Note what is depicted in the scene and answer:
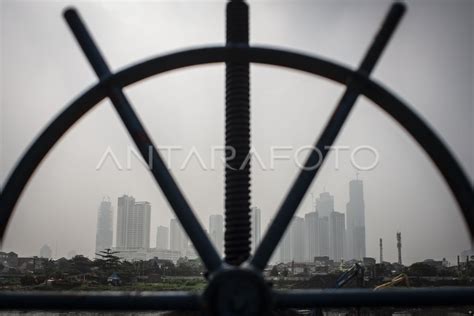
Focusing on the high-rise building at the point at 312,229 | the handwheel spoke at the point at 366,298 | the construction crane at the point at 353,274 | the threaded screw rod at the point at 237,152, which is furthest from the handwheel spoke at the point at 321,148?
the high-rise building at the point at 312,229

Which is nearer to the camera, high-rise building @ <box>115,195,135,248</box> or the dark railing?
the dark railing

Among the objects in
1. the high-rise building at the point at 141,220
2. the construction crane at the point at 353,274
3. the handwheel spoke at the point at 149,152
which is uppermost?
the high-rise building at the point at 141,220

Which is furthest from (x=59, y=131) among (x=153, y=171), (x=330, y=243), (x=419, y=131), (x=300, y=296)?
(x=330, y=243)

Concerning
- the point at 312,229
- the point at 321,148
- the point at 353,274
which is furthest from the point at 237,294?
the point at 312,229

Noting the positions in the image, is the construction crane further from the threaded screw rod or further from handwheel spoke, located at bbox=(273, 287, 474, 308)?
handwheel spoke, located at bbox=(273, 287, 474, 308)

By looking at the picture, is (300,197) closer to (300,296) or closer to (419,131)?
(300,296)

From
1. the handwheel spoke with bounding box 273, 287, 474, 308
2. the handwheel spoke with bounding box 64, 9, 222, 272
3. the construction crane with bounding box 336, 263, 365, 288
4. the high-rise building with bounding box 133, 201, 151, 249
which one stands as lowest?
the construction crane with bounding box 336, 263, 365, 288

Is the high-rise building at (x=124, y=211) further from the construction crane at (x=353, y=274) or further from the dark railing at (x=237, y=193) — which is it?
the dark railing at (x=237, y=193)

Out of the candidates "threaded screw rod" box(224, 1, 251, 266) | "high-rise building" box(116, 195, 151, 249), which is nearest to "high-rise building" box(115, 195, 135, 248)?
"high-rise building" box(116, 195, 151, 249)
